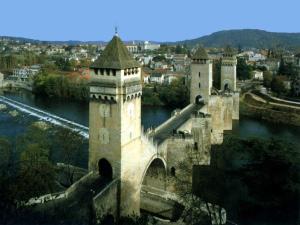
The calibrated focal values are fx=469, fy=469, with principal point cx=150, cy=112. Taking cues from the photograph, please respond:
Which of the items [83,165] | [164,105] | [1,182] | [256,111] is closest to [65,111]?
[164,105]

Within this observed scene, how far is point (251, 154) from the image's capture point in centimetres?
2256

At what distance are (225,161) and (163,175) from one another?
3.45 metres

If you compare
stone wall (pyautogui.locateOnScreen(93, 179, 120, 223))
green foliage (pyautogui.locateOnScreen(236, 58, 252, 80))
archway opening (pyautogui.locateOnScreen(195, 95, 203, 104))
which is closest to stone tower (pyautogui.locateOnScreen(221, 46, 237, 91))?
archway opening (pyautogui.locateOnScreen(195, 95, 203, 104))

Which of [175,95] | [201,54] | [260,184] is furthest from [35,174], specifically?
[175,95]

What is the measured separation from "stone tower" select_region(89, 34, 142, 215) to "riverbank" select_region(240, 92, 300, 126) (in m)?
28.7

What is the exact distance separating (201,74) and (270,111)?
46.3 ft

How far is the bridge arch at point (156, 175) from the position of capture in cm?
2183

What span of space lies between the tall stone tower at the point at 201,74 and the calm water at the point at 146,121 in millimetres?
4536

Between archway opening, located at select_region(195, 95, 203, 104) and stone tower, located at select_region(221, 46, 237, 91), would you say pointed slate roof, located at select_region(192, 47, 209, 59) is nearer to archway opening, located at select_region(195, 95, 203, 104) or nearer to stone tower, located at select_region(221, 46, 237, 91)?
archway opening, located at select_region(195, 95, 203, 104)

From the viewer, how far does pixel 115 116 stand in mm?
17203

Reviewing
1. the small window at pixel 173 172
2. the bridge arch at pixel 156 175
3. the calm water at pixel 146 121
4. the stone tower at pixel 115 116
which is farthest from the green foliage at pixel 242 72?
the stone tower at pixel 115 116

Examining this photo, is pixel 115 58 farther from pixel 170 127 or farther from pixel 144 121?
pixel 144 121

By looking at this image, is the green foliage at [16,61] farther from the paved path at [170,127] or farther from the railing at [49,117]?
the paved path at [170,127]

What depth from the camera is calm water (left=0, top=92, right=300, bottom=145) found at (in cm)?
3626
